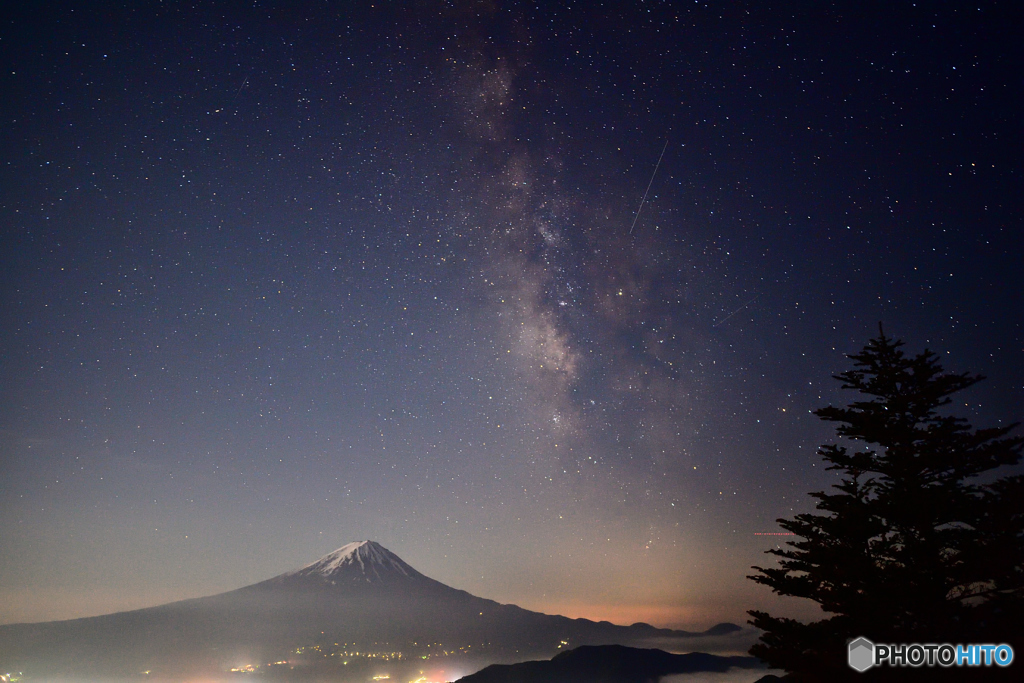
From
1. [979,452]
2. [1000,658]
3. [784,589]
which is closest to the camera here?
[1000,658]

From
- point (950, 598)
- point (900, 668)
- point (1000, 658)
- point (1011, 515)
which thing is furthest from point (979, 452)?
point (900, 668)

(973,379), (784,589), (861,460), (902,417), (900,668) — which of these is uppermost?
(973,379)

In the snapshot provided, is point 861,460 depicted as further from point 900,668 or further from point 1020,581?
point 900,668
